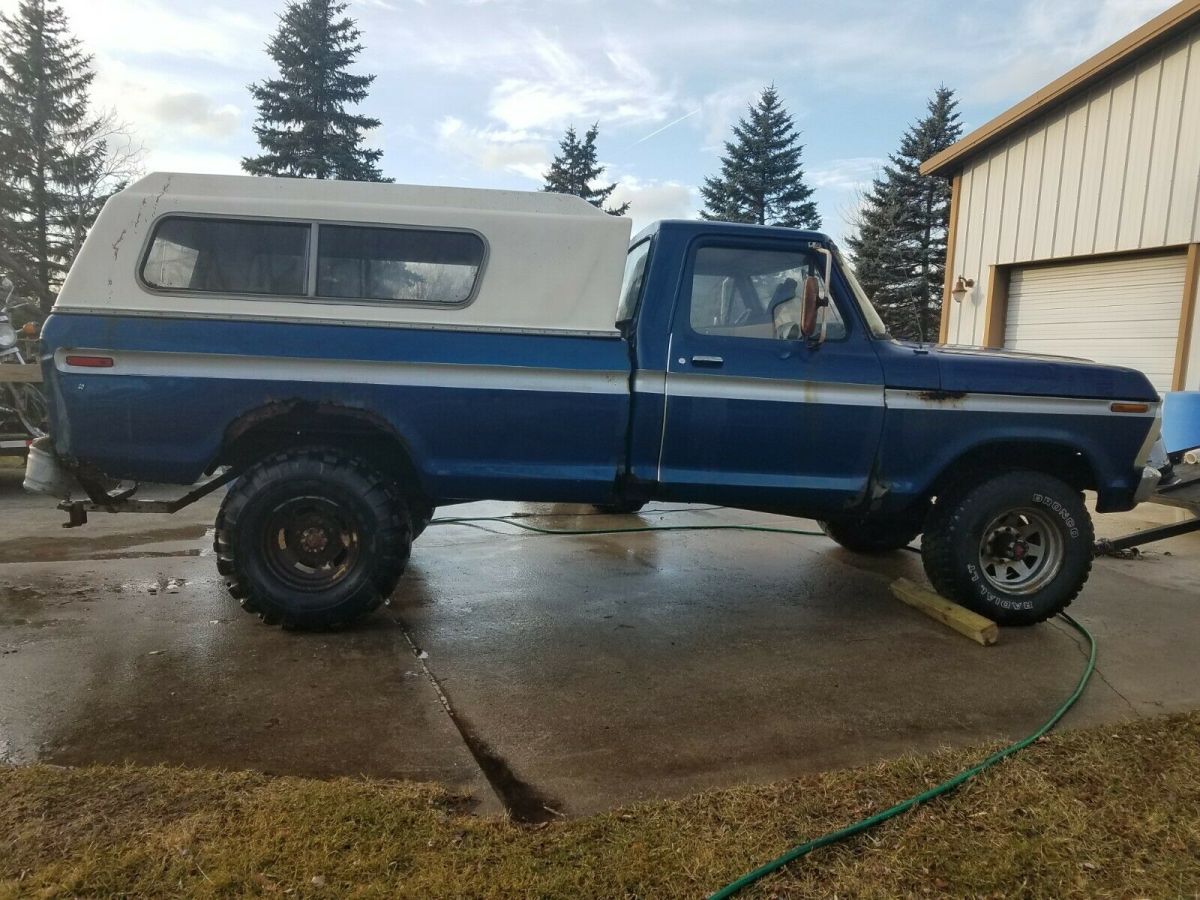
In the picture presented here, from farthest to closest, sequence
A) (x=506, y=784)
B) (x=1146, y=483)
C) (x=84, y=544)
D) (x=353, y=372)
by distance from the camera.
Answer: (x=84, y=544) < (x=1146, y=483) < (x=353, y=372) < (x=506, y=784)

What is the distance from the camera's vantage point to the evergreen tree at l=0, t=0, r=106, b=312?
22906mm

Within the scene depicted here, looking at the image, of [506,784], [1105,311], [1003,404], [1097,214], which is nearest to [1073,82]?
[1097,214]

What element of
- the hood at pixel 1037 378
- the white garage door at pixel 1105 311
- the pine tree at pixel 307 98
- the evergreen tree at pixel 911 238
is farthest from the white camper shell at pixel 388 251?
the evergreen tree at pixel 911 238

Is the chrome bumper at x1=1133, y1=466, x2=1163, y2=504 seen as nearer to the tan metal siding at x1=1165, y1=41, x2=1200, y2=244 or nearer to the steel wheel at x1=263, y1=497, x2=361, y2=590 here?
the steel wheel at x1=263, y1=497, x2=361, y2=590

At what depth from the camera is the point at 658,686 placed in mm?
3578

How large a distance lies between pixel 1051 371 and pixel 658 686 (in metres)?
2.81

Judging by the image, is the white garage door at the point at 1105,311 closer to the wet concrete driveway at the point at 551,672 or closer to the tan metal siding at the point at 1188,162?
the tan metal siding at the point at 1188,162

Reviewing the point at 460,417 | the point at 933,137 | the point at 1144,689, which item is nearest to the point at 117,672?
the point at 460,417

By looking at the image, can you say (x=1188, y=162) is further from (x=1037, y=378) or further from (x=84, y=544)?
(x=84, y=544)

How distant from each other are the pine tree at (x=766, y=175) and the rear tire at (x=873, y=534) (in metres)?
29.3

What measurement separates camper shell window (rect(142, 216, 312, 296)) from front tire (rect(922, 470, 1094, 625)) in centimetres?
383

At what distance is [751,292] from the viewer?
430 cm

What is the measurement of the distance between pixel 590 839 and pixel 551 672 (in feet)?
4.47

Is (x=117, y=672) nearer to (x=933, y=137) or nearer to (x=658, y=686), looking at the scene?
(x=658, y=686)
